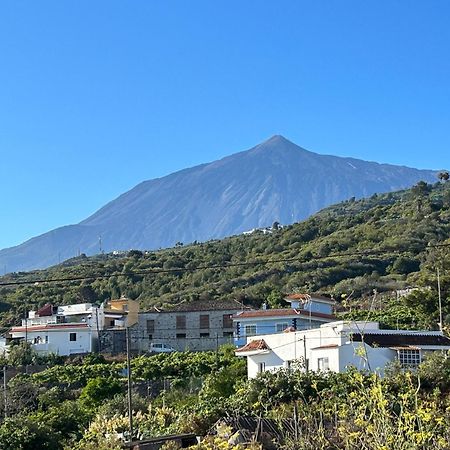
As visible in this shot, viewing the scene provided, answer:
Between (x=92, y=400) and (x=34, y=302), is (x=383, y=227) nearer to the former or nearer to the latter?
(x=34, y=302)

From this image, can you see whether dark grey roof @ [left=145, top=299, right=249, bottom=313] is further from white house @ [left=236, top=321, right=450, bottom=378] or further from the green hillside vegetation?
white house @ [left=236, top=321, right=450, bottom=378]

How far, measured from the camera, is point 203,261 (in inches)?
2736

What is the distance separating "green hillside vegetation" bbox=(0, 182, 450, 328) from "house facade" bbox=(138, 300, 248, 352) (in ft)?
8.83

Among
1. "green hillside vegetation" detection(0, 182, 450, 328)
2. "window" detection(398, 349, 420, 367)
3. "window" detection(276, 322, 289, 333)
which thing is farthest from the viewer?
Answer: "green hillside vegetation" detection(0, 182, 450, 328)

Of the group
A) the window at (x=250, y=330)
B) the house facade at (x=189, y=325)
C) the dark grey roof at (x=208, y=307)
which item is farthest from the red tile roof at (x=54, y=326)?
the window at (x=250, y=330)

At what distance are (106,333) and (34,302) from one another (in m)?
19.0

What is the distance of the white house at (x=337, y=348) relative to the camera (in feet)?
89.7

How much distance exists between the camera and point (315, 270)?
57000 millimetres

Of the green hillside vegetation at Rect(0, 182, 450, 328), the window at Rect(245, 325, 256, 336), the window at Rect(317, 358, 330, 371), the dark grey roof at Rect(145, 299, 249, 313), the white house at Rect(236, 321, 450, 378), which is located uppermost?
the green hillside vegetation at Rect(0, 182, 450, 328)

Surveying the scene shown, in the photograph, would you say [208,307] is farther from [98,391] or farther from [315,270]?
[98,391]

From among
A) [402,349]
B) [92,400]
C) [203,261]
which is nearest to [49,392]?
[92,400]

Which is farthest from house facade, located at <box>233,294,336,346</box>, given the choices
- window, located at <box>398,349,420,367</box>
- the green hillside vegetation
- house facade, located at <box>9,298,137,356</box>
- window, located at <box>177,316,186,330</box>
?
window, located at <box>398,349,420,367</box>

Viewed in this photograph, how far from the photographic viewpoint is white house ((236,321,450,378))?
27.3 m

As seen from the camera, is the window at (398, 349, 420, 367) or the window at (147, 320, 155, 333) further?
the window at (147, 320, 155, 333)
